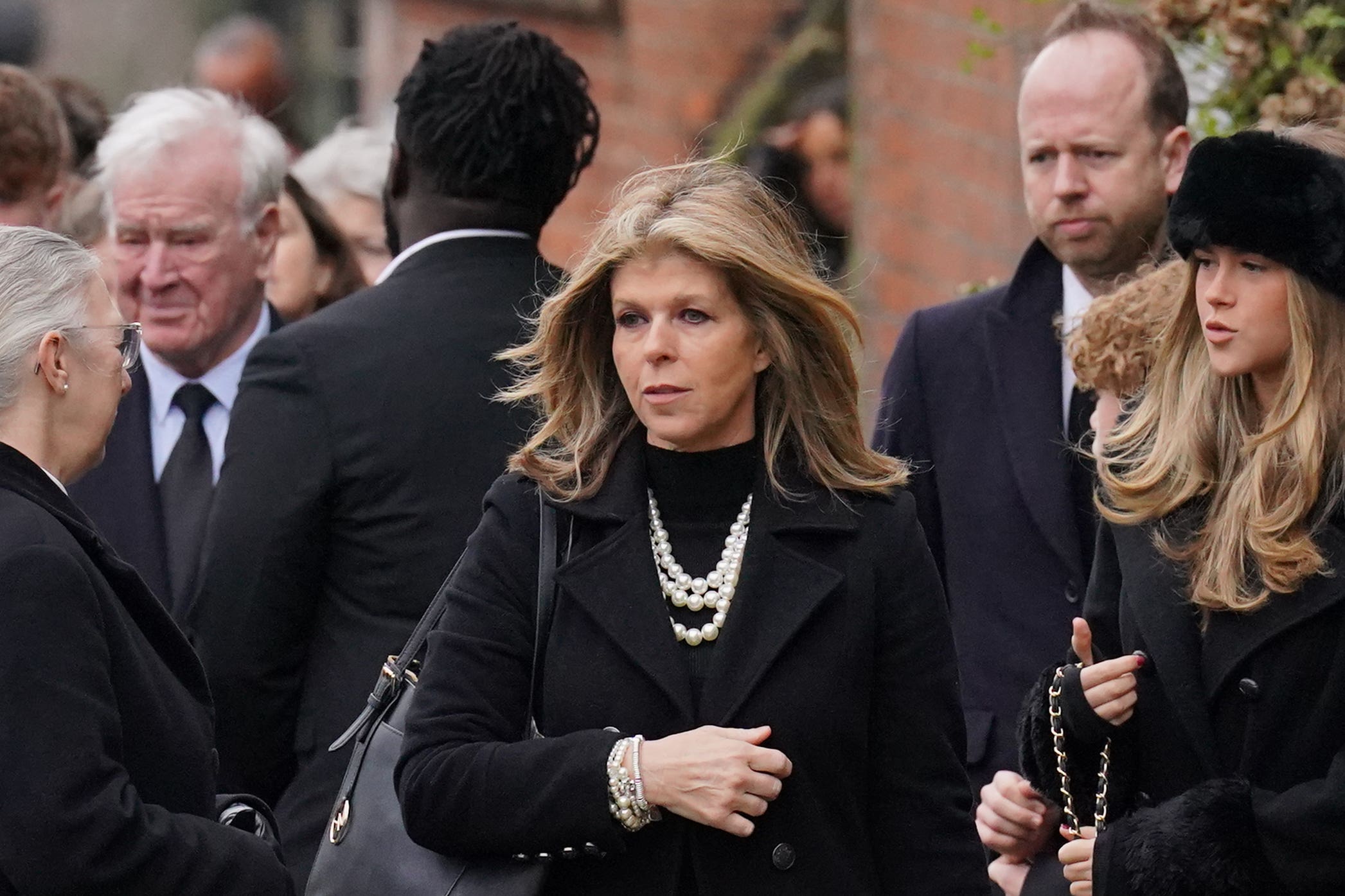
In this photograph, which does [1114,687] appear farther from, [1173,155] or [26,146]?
[26,146]

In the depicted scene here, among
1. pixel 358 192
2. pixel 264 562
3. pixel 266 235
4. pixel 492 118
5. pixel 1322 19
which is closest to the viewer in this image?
pixel 264 562

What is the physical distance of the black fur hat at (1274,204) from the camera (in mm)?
3322

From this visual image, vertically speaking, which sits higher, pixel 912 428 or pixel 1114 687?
pixel 912 428

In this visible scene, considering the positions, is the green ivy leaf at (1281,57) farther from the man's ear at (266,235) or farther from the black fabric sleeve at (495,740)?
the man's ear at (266,235)

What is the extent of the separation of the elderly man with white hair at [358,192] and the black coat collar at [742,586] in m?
3.59

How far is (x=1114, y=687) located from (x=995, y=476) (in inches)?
38.5

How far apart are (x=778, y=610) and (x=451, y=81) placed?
1.46 metres

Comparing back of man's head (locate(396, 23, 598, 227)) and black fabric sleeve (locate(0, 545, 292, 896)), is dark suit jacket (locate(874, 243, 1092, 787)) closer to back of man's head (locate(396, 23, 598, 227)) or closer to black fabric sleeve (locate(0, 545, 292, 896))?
back of man's head (locate(396, 23, 598, 227))

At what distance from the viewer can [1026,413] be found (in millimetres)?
4359

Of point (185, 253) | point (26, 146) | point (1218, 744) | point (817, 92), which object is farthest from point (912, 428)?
point (817, 92)

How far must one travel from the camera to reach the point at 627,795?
310 cm

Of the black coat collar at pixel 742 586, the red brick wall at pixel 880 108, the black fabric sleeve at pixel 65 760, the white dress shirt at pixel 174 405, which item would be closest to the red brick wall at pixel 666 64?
the red brick wall at pixel 880 108

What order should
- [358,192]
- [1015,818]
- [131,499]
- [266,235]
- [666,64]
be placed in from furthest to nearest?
[666,64] < [358,192] < [266,235] < [131,499] < [1015,818]

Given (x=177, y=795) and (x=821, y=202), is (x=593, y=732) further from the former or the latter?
(x=821, y=202)
